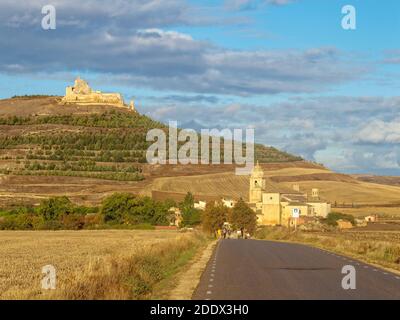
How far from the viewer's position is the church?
15088cm

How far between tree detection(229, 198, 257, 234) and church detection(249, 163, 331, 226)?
30.1 meters

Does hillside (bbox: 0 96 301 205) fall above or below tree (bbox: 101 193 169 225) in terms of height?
above

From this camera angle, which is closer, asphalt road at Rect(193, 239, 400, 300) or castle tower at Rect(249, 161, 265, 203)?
asphalt road at Rect(193, 239, 400, 300)

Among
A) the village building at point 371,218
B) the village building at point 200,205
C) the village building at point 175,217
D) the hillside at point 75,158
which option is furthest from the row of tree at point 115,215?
the village building at point 200,205

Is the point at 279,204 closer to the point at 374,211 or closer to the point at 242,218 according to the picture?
the point at 374,211

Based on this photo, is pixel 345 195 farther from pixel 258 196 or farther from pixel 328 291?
pixel 328 291

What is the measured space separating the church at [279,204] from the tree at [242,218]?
1187 inches

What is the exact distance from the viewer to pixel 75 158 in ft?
538

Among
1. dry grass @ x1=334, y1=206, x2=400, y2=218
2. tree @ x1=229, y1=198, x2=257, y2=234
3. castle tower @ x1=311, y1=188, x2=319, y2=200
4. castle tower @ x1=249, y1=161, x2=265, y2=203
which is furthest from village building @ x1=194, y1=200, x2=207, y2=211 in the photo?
tree @ x1=229, y1=198, x2=257, y2=234

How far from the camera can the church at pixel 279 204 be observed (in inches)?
5940

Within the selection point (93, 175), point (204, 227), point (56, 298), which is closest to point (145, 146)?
point (93, 175)

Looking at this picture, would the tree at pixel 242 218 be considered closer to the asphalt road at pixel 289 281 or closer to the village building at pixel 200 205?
the village building at pixel 200 205

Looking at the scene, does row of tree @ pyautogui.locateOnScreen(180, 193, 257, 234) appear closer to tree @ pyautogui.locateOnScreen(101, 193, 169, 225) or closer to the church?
tree @ pyautogui.locateOnScreen(101, 193, 169, 225)
